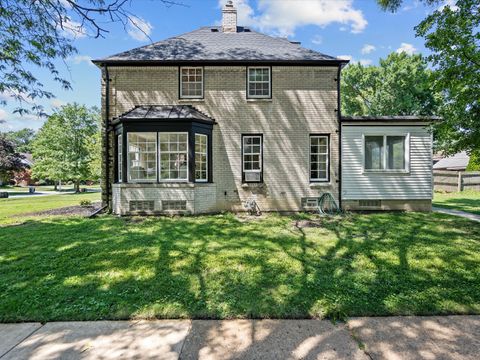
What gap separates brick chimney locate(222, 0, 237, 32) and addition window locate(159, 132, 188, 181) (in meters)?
6.99

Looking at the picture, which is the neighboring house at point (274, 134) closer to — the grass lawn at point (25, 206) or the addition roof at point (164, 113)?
the addition roof at point (164, 113)

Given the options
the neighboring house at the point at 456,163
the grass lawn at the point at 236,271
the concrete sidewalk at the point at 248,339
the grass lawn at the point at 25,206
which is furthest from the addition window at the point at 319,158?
the neighboring house at the point at 456,163

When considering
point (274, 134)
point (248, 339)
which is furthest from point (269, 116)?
point (248, 339)

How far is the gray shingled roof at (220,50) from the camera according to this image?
36.3ft

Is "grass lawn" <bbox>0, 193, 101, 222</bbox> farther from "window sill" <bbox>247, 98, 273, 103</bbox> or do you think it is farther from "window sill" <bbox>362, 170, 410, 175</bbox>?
"window sill" <bbox>362, 170, 410, 175</bbox>

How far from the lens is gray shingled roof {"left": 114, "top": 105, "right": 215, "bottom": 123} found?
33.4 feet

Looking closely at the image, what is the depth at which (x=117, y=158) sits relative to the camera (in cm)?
1127

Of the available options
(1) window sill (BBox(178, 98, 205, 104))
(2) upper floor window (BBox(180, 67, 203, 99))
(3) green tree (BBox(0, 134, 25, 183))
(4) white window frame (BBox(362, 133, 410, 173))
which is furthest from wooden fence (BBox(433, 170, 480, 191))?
(3) green tree (BBox(0, 134, 25, 183))

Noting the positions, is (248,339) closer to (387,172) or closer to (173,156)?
(173,156)

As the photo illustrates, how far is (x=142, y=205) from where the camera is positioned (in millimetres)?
10375

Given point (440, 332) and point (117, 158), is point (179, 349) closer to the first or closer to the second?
point (440, 332)

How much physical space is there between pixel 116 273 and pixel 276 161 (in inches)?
313

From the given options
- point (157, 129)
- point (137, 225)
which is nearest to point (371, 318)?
point (137, 225)

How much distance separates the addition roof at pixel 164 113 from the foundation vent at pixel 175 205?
3.15 m
